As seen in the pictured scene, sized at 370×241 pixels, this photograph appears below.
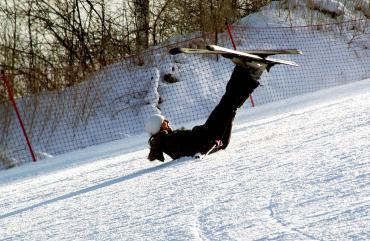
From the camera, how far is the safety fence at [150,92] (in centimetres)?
1273

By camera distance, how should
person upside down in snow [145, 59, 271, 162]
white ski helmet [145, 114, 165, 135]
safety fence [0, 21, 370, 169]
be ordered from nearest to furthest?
1. person upside down in snow [145, 59, 271, 162]
2. white ski helmet [145, 114, 165, 135]
3. safety fence [0, 21, 370, 169]

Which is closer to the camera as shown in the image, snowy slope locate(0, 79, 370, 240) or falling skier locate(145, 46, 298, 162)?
snowy slope locate(0, 79, 370, 240)

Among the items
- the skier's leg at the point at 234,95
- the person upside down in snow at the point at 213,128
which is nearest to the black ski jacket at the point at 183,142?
→ the person upside down in snow at the point at 213,128

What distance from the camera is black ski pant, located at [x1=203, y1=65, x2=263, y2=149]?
A: 6344mm

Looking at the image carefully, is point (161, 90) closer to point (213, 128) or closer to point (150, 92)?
point (150, 92)

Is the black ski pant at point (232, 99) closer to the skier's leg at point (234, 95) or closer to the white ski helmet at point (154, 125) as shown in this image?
the skier's leg at point (234, 95)

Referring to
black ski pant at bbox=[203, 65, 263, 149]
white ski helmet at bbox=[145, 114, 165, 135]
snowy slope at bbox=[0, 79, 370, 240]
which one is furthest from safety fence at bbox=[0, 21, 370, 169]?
black ski pant at bbox=[203, 65, 263, 149]

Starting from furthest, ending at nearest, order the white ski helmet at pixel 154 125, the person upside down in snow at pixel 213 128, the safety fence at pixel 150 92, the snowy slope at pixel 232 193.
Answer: the safety fence at pixel 150 92, the white ski helmet at pixel 154 125, the person upside down in snow at pixel 213 128, the snowy slope at pixel 232 193

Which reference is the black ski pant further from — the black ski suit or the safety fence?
the safety fence

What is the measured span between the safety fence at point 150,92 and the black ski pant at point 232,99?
585 centimetres

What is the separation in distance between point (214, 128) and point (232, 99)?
30 cm

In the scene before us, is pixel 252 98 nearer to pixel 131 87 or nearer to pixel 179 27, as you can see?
pixel 131 87

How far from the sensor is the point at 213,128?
636 cm

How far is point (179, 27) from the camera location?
15953mm
